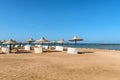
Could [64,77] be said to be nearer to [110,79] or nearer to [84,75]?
[84,75]

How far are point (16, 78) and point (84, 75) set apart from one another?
2.77 m

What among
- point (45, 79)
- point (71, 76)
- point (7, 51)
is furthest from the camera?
point (7, 51)

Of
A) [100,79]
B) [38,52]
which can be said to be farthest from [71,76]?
[38,52]

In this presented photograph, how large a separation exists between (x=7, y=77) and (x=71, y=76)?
251 centimetres

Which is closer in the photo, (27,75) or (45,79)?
(45,79)

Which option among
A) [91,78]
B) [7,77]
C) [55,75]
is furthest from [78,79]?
[7,77]

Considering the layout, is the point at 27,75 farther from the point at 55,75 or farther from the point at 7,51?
the point at 7,51

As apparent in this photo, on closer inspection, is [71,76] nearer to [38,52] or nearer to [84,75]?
[84,75]

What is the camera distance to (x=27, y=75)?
8.85m

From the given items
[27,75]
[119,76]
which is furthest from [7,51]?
[119,76]

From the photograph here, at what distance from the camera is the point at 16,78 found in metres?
8.24

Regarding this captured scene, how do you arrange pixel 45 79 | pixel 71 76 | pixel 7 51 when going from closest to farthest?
pixel 45 79 < pixel 71 76 < pixel 7 51

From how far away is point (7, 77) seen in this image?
8.40 m

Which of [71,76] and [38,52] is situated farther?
[38,52]
